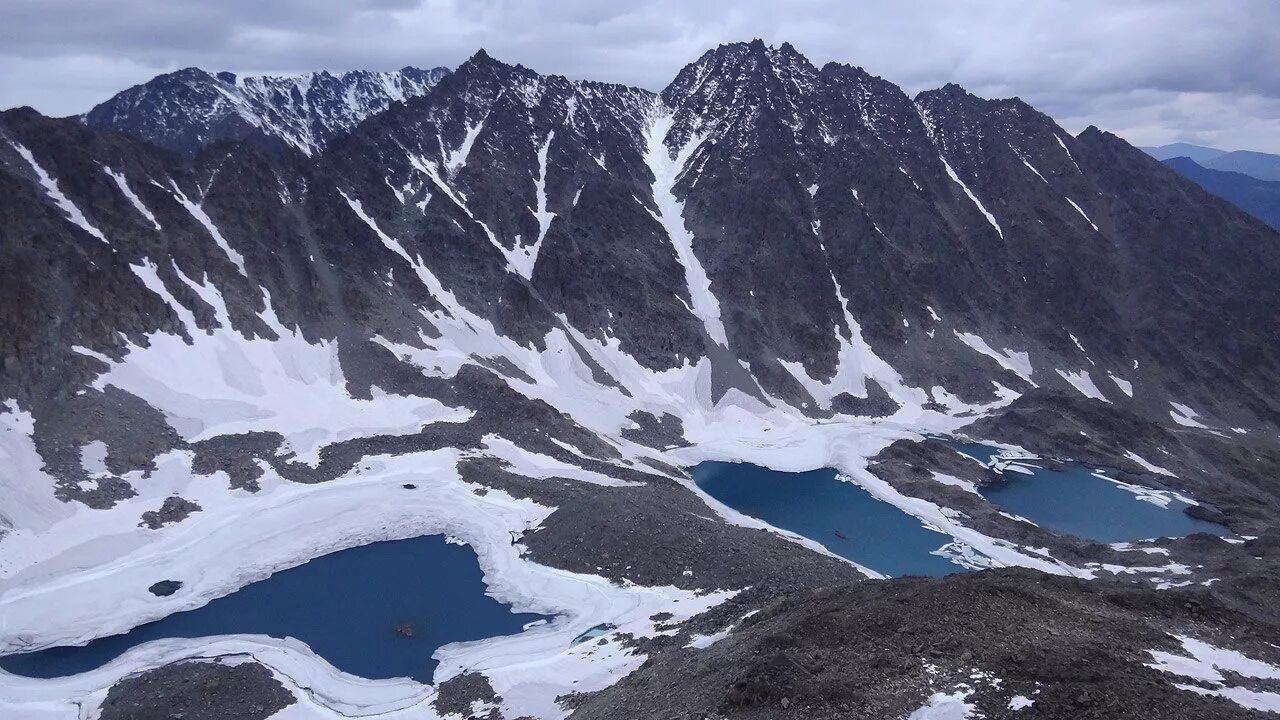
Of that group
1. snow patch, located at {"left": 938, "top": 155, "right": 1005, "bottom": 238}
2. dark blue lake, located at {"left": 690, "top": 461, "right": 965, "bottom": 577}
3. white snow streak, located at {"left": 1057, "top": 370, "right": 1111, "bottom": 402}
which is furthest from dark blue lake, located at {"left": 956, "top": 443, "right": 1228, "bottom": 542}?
snow patch, located at {"left": 938, "top": 155, "right": 1005, "bottom": 238}

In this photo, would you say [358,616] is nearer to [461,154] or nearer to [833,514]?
[833,514]

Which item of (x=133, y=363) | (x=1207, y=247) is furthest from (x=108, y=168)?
(x=1207, y=247)

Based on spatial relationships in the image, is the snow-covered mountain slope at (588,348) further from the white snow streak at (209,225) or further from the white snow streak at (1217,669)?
the white snow streak at (1217,669)

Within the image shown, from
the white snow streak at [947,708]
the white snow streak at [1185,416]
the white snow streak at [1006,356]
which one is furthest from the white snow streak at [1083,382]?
the white snow streak at [947,708]

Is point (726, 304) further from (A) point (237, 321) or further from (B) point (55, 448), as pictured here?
(B) point (55, 448)

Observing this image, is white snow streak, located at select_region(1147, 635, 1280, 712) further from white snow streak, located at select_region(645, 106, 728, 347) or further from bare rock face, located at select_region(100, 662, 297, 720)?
white snow streak, located at select_region(645, 106, 728, 347)

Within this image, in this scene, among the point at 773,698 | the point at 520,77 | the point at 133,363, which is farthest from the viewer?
the point at 520,77

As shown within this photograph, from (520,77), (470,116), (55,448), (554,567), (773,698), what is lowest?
(554,567)
